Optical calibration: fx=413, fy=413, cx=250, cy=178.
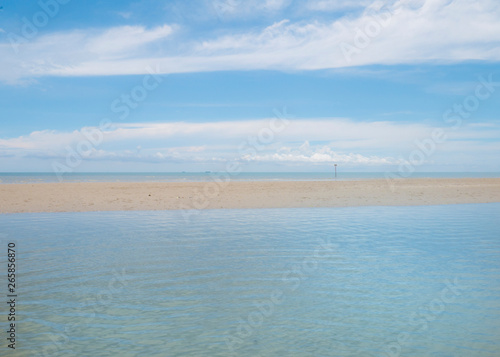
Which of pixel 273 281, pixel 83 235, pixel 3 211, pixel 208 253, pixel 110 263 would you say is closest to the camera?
pixel 273 281

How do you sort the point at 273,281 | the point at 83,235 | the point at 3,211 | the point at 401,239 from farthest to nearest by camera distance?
the point at 3,211, the point at 83,235, the point at 401,239, the point at 273,281

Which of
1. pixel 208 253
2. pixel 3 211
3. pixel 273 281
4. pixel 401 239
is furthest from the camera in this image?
pixel 3 211

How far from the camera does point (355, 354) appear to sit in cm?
634

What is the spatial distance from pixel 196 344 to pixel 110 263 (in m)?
6.51

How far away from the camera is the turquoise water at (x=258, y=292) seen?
6.78m

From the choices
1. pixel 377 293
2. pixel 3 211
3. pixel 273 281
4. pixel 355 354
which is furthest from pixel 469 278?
pixel 3 211

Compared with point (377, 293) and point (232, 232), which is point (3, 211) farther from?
point (377, 293)

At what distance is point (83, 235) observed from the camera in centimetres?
1730

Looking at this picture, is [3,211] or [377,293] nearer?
[377,293]

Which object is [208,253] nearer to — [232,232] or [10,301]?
[232,232]

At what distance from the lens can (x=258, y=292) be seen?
30.7ft

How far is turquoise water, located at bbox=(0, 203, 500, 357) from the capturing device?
267 inches

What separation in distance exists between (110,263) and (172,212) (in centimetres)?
1424

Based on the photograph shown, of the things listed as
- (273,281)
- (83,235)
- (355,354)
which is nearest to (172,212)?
(83,235)
